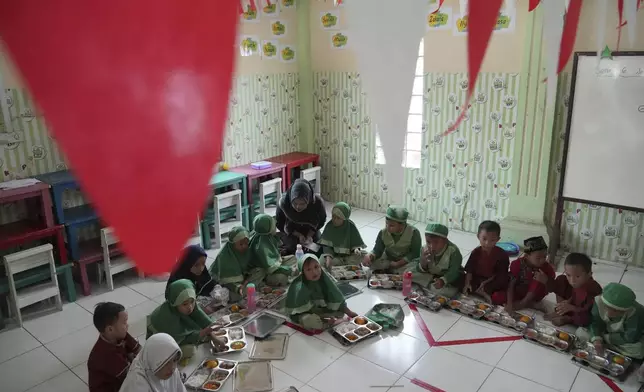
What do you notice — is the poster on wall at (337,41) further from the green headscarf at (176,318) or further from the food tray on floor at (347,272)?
the green headscarf at (176,318)

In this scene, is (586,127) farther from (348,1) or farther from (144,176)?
(144,176)

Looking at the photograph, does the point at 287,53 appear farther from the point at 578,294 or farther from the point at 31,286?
the point at 578,294

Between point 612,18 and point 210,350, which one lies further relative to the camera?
point 612,18

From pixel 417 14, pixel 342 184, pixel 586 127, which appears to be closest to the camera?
pixel 417 14

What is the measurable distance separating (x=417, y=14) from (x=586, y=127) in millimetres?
3906

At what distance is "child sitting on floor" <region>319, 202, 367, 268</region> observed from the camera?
→ 442cm

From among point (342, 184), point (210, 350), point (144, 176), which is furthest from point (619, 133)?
point (144, 176)

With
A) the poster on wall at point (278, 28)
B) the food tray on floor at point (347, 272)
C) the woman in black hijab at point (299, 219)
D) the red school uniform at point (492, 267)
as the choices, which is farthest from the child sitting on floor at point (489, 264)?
the poster on wall at point (278, 28)

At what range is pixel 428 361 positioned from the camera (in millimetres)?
3051

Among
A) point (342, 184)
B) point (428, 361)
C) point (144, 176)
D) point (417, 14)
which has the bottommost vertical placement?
point (428, 361)

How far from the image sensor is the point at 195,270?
3.73 meters

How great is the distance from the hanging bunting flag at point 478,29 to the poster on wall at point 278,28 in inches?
182

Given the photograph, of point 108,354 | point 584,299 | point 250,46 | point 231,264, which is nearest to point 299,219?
point 231,264

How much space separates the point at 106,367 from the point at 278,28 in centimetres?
413
